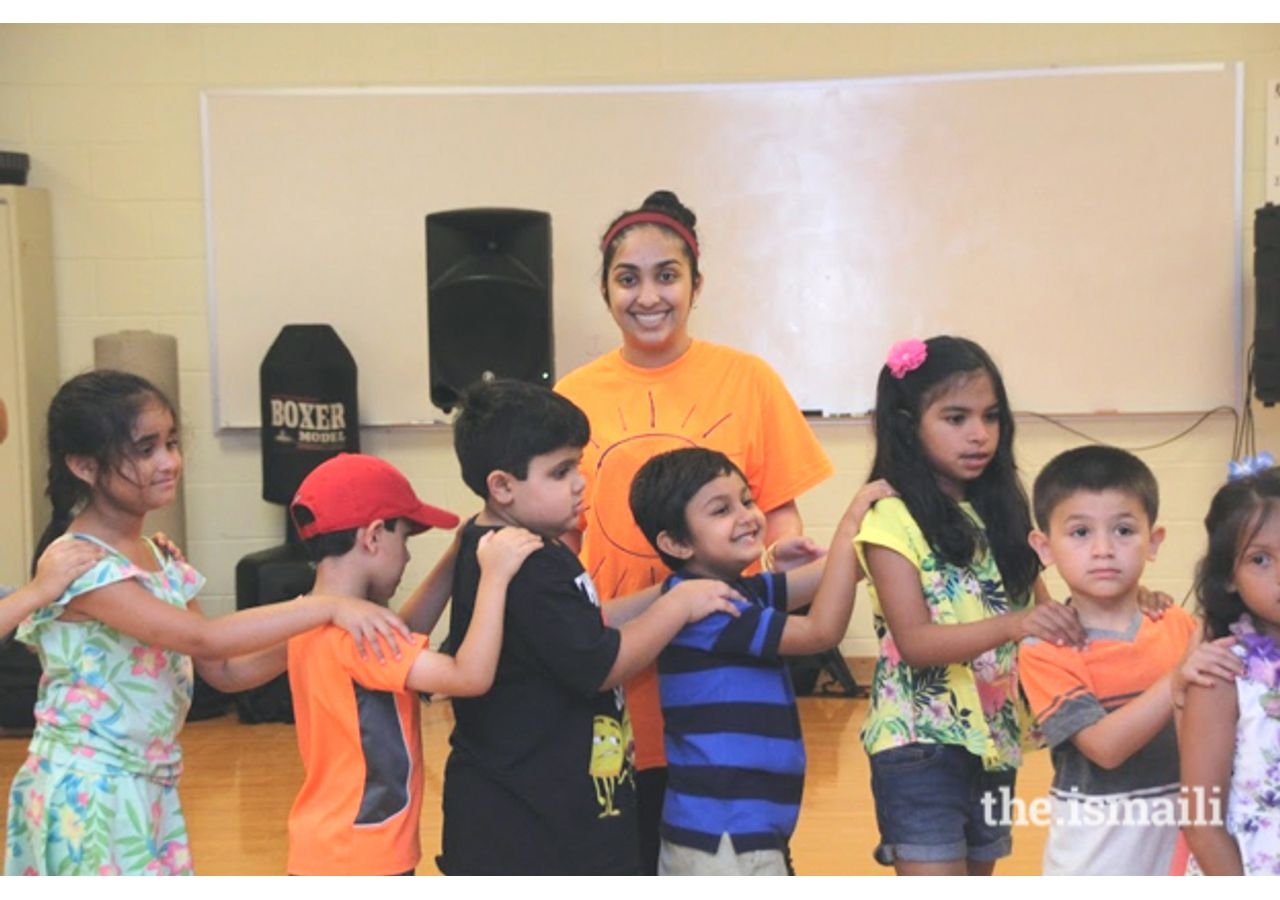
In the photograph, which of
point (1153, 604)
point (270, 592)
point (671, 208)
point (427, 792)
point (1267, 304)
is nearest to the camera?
point (1153, 604)

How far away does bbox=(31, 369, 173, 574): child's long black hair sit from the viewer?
7.33 ft

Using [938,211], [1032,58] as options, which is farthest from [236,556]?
[1032,58]

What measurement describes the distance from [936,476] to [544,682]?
2.18ft

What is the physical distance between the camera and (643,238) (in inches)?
103

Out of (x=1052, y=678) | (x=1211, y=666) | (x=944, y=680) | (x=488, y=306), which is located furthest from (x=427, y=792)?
(x=1211, y=666)

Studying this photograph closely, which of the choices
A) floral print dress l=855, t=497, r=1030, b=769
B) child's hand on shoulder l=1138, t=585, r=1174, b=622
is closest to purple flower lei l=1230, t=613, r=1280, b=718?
child's hand on shoulder l=1138, t=585, r=1174, b=622

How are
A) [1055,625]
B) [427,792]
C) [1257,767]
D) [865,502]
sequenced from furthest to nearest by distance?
[427,792], [865,502], [1055,625], [1257,767]

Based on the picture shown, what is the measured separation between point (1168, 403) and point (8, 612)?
451 centimetres

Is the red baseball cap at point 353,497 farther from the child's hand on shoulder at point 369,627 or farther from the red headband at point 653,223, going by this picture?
the red headband at point 653,223

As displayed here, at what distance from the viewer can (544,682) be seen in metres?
2.20

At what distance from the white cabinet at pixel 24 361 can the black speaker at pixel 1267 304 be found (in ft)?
14.4

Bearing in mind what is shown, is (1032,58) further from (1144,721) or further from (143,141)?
(1144,721)

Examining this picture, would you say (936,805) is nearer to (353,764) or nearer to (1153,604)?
(1153,604)

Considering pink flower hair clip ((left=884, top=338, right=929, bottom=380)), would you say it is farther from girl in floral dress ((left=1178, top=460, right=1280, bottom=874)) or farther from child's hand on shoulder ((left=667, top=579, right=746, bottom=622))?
girl in floral dress ((left=1178, top=460, right=1280, bottom=874))
